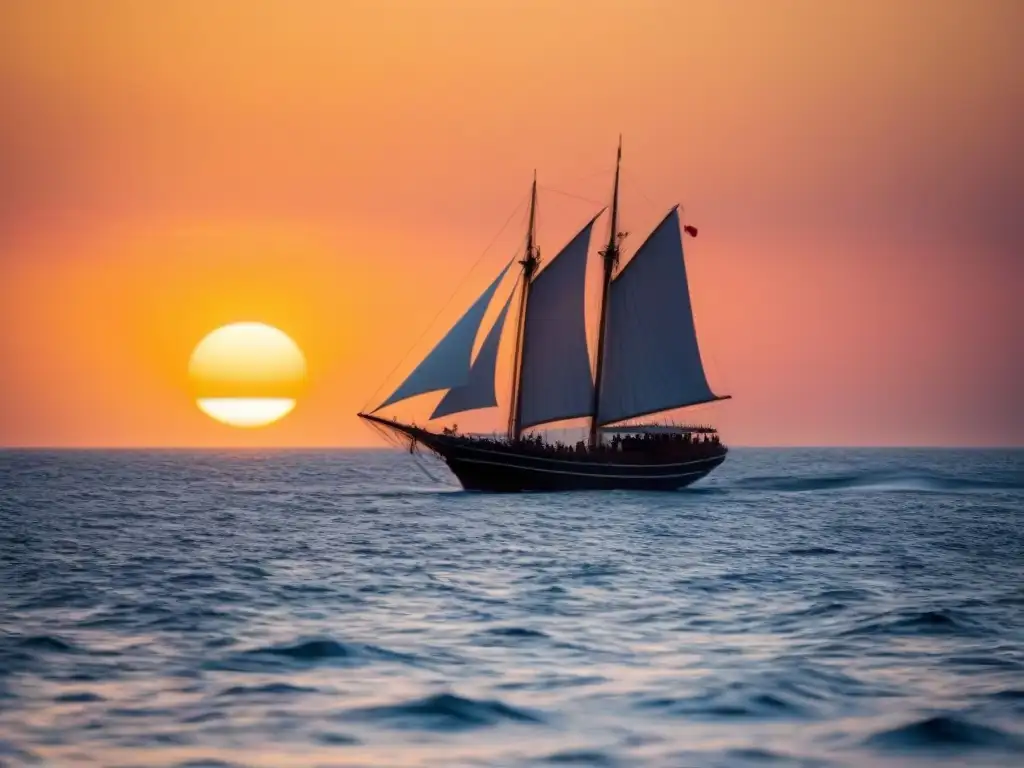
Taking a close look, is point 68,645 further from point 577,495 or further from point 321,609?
point 577,495

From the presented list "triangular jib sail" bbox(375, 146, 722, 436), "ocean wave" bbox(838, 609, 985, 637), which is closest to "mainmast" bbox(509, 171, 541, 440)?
"triangular jib sail" bbox(375, 146, 722, 436)

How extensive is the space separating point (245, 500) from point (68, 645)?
197ft

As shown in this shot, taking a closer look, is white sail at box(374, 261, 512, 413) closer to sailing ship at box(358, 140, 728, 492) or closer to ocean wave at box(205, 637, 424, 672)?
sailing ship at box(358, 140, 728, 492)

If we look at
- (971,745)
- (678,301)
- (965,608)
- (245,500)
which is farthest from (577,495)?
(971,745)

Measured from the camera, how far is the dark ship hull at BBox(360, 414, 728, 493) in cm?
7919

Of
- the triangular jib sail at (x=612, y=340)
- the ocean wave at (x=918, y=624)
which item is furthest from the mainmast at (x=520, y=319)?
the ocean wave at (x=918, y=624)

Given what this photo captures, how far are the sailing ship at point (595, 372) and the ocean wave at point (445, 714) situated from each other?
55639 mm

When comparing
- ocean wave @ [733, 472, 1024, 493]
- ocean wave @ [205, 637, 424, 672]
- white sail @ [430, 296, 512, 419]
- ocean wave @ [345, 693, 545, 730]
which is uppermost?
white sail @ [430, 296, 512, 419]

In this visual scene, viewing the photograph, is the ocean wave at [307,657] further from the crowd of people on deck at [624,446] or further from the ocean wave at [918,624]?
the crowd of people on deck at [624,446]

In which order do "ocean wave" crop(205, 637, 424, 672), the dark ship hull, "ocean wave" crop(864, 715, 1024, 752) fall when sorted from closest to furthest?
"ocean wave" crop(864, 715, 1024, 752) < "ocean wave" crop(205, 637, 424, 672) < the dark ship hull

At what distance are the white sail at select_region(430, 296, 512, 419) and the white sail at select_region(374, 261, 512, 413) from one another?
2.62 feet

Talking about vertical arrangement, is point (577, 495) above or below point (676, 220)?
below

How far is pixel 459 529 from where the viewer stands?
5125cm

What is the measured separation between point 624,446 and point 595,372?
189 inches
